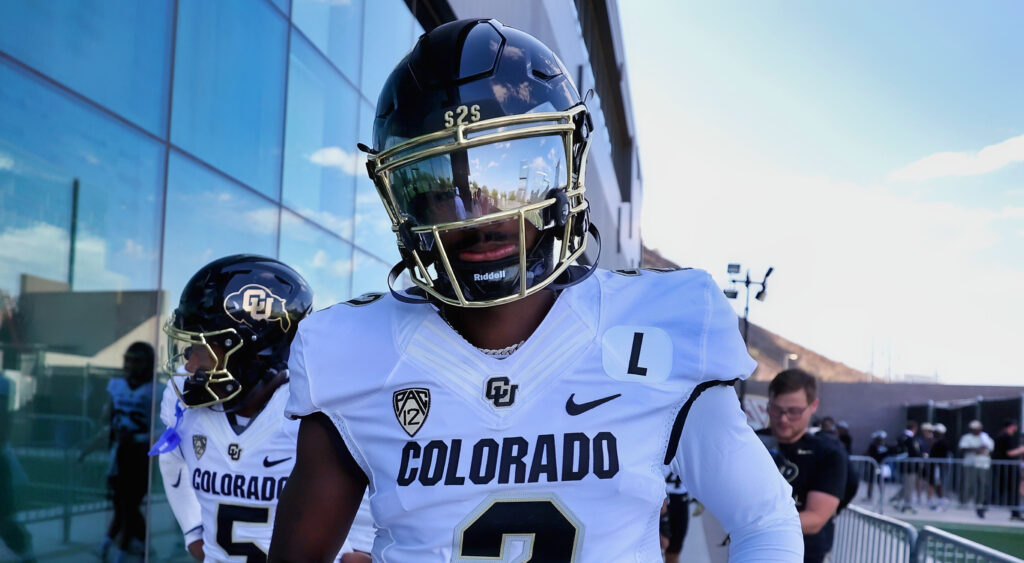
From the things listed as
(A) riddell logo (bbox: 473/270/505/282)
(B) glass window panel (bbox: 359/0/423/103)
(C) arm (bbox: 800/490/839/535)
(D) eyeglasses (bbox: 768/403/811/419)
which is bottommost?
(C) arm (bbox: 800/490/839/535)

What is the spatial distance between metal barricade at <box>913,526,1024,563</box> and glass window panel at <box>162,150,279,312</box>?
499 centimetres

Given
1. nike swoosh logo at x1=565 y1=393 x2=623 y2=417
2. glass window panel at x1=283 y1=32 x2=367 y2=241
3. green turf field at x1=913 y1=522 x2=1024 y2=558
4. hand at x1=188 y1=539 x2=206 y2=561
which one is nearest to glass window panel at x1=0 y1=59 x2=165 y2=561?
hand at x1=188 y1=539 x2=206 y2=561

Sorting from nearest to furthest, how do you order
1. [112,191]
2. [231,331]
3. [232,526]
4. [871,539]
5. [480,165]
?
1. [480,165]
2. [232,526]
3. [231,331]
4. [112,191]
5. [871,539]

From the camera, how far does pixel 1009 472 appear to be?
46.0 ft

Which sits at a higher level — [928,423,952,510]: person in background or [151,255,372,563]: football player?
[151,255,372,563]: football player

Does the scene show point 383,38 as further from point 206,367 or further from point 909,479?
point 909,479

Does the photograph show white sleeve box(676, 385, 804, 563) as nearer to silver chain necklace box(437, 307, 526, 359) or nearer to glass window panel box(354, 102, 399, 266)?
silver chain necklace box(437, 307, 526, 359)

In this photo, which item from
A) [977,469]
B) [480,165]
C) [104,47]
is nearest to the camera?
[480,165]

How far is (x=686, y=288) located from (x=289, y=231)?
19.4 feet

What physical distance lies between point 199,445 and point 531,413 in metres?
2.35

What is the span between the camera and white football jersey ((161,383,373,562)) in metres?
3.05

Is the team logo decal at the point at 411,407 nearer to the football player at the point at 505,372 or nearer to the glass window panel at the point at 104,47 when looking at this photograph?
the football player at the point at 505,372

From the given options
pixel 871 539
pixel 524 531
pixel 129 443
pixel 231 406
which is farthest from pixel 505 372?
pixel 871 539

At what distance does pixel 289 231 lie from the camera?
23.1 ft
